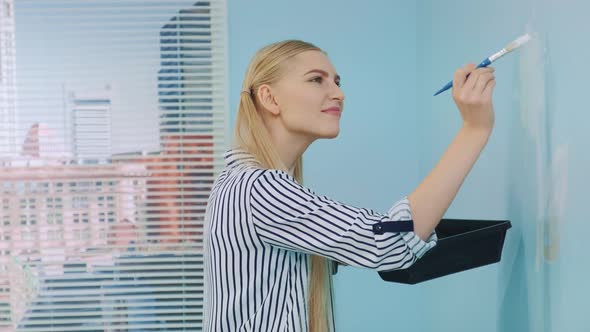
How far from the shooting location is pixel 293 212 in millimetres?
963

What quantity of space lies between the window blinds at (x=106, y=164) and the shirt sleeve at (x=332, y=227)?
1162 mm

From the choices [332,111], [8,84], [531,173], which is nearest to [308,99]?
[332,111]

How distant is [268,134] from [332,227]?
0.26 m

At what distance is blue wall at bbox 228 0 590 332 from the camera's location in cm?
103

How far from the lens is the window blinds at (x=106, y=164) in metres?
2.12

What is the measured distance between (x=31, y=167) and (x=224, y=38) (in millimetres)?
719

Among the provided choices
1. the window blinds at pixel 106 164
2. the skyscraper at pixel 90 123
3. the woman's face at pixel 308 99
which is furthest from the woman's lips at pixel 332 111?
the skyscraper at pixel 90 123

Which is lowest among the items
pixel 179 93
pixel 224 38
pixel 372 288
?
pixel 372 288

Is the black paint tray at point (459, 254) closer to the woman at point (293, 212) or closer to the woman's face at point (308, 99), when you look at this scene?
the woman at point (293, 212)

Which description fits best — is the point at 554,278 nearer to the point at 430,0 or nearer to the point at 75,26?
the point at 430,0

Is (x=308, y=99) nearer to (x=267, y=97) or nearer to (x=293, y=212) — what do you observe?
(x=267, y=97)

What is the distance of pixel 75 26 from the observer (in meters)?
2.10

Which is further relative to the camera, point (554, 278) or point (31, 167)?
point (31, 167)

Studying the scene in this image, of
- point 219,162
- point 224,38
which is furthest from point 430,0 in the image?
point 219,162
